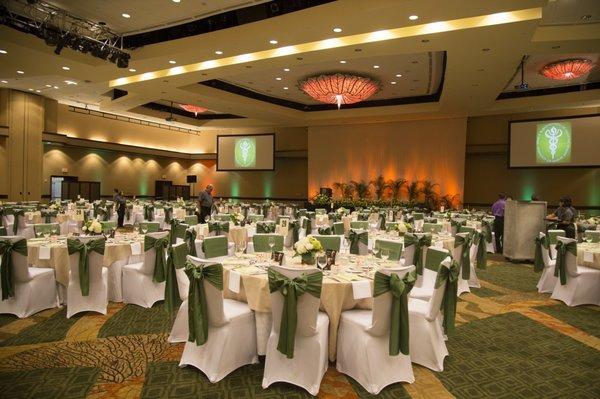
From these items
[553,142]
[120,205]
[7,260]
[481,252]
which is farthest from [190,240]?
[553,142]

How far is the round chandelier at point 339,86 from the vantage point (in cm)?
1237

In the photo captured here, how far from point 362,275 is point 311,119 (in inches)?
591

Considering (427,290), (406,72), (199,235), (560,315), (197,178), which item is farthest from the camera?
(197,178)

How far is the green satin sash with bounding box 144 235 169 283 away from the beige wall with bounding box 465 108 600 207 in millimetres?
15004

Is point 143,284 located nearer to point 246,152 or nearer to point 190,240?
point 190,240

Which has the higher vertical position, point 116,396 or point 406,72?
point 406,72

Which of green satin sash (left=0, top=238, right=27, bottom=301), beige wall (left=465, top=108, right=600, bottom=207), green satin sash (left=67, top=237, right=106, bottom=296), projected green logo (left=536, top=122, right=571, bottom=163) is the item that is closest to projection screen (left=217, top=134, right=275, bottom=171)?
beige wall (left=465, top=108, right=600, bottom=207)

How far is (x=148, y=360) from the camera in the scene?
3.56 m

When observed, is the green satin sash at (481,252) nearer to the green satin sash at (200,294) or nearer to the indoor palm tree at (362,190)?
the green satin sash at (200,294)

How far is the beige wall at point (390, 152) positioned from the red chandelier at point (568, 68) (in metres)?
5.21

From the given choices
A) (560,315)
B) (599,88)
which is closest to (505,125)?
(599,88)

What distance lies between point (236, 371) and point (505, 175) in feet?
54.0

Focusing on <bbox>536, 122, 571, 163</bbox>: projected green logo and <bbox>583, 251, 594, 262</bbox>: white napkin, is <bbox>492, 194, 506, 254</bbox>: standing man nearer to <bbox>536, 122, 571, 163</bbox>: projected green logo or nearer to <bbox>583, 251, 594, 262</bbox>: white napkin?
<bbox>583, 251, 594, 262</bbox>: white napkin

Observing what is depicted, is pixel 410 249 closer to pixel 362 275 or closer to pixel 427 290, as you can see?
pixel 427 290
